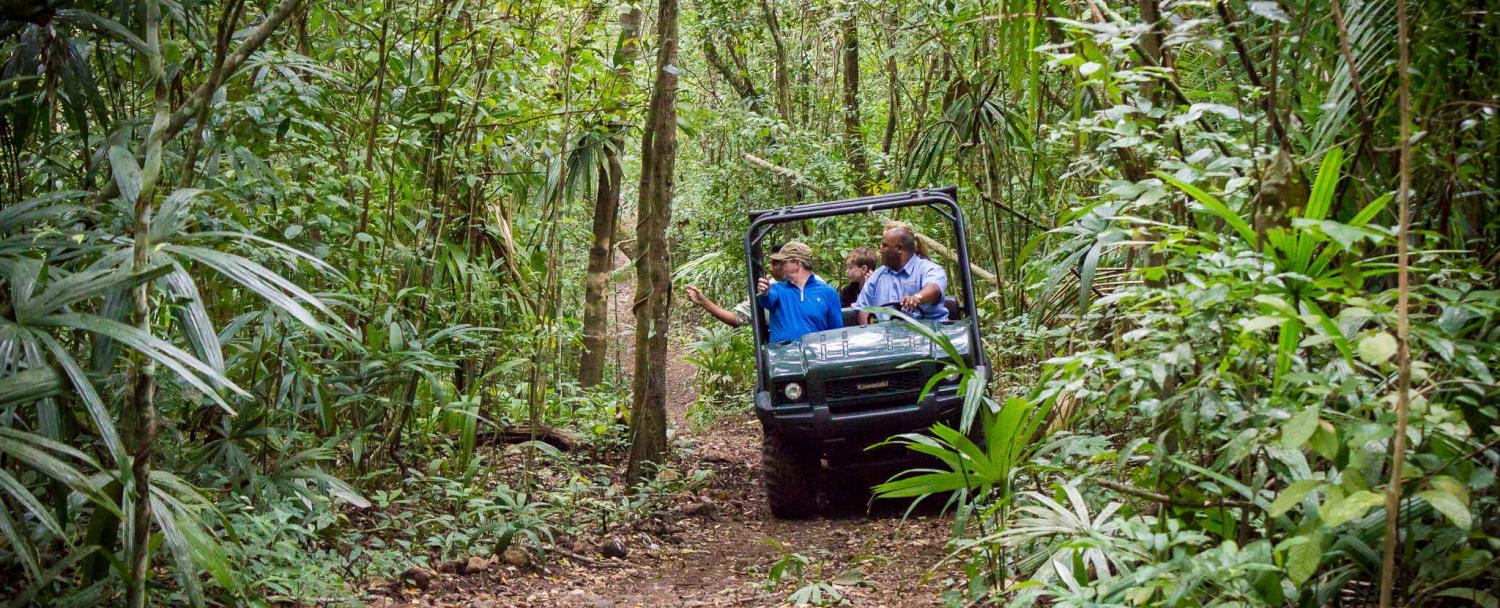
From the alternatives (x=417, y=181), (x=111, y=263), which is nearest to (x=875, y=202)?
(x=417, y=181)

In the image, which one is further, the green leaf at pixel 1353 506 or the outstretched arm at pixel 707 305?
→ the outstretched arm at pixel 707 305

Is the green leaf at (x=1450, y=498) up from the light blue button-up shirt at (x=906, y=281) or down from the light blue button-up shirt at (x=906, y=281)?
down

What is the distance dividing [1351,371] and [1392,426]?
0.22 metres

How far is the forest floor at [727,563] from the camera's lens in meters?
5.14

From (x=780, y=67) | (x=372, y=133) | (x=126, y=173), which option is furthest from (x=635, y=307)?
(x=780, y=67)

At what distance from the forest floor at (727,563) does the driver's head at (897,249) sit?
5.49ft

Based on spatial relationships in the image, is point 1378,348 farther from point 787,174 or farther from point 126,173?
point 787,174

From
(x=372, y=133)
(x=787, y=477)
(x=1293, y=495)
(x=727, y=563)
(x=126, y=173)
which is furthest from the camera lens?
(x=787, y=477)

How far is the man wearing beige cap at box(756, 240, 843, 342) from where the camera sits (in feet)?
24.0

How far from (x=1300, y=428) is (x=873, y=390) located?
433 cm

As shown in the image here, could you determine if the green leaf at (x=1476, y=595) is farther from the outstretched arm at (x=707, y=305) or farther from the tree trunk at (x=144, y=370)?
the outstretched arm at (x=707, y=305)

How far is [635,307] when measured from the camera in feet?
24.4

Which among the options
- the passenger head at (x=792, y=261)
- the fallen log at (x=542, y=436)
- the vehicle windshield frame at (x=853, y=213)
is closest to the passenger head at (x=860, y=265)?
the passenger head at (x=792, y=261)

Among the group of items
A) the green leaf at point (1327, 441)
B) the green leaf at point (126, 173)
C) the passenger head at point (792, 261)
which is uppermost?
the green leaf at point (126, 173)
